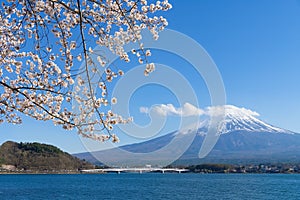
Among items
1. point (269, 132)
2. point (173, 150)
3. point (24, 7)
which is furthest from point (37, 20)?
point (269, 132)

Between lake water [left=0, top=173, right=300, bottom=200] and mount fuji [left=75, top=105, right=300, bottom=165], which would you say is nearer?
lake water [left=0, top=173, right=300, bottom=200]

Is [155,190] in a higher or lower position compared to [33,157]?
lower

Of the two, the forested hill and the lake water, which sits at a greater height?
the forested hill

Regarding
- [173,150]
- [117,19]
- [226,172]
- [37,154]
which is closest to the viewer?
[117,19]

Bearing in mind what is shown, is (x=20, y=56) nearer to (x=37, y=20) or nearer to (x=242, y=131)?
(x=37, y=20)

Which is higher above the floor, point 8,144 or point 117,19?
point 8,144

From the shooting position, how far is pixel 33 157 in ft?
195

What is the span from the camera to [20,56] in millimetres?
2607

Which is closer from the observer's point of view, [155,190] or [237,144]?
[155,190]

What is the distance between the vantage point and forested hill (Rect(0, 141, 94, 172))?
58.6m

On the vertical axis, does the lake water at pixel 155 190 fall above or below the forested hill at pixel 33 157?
below

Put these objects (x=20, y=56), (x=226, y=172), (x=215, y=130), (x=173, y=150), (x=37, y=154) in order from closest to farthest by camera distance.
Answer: (x=20, y=56), (x=37, y=154), (x=226, y=172), (x=173, y=150), (x=215, y=130)

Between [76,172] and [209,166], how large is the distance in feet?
75.2

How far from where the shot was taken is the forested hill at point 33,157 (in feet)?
192
